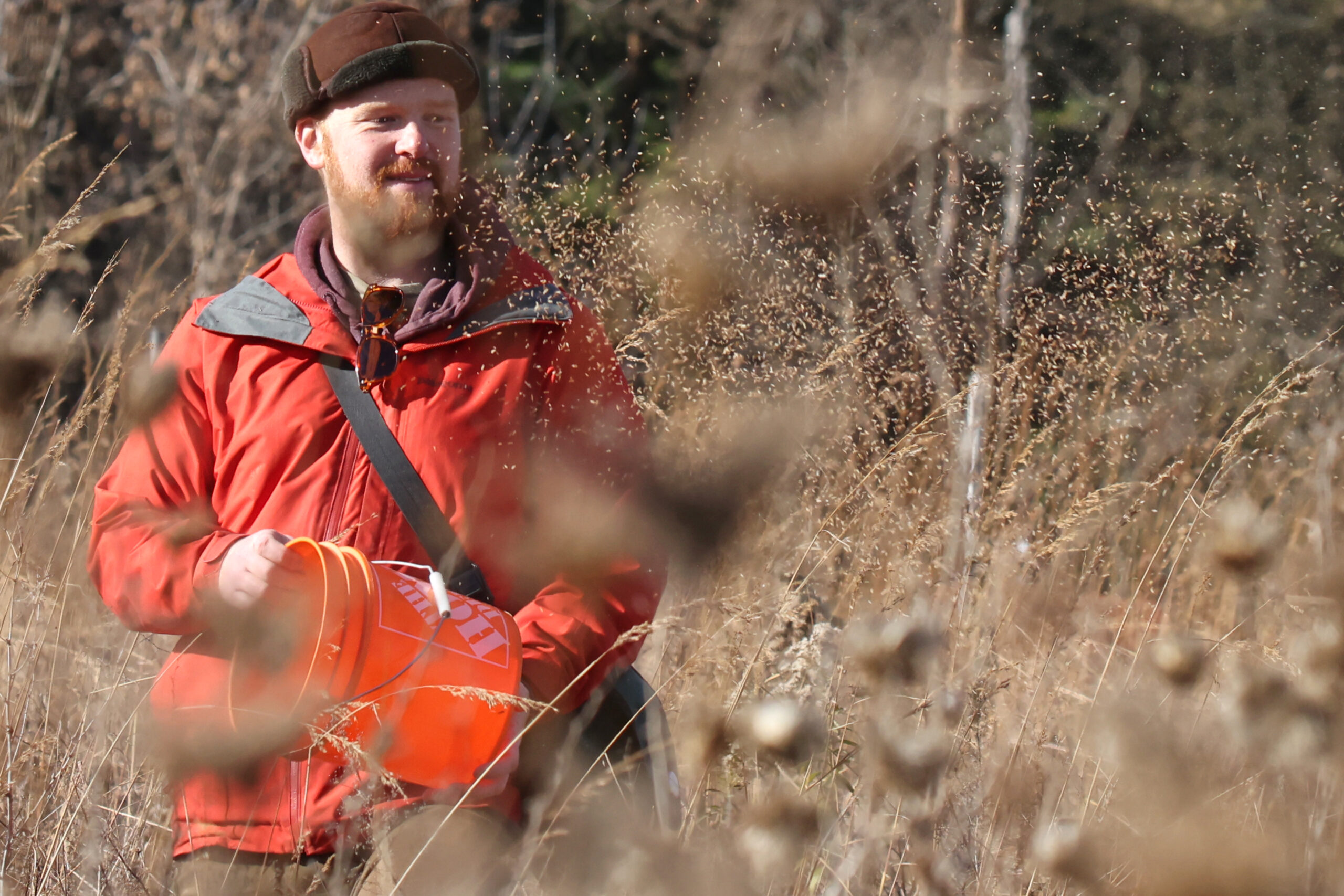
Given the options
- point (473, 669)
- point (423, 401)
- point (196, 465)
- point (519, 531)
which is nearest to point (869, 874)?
point (473, 669)

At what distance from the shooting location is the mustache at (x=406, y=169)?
6.46 ft

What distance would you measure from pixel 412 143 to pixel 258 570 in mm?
792

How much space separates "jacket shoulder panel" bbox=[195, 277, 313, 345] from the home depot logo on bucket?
45 centimetres

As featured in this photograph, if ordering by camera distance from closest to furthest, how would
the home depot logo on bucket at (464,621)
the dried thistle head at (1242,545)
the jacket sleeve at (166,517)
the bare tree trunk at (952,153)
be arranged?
the dried thistle head at (1242,545) < the home depot logo on bucket at (464,621) < the jacket sleeve at (166,517) < the bare tree trunk at (952,153)

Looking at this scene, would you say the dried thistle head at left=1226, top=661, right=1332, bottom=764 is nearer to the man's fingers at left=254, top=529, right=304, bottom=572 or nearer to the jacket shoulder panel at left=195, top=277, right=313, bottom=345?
the man's fingers at left=254, top=529, right=304, bottom=572

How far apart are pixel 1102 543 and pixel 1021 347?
1.64 ft

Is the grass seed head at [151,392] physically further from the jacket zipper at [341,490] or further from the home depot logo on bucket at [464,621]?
the home depot logo on bucket at [464,621]

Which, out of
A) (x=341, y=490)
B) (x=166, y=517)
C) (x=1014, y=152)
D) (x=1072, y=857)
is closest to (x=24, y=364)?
(x=166, y=517)

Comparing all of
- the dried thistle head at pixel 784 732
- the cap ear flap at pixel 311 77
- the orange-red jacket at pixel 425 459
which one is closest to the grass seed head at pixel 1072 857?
the dried thistle head at pixel 784 732

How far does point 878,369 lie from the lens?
271cm

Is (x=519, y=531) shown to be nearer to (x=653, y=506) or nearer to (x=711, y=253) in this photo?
(x=653, y=506)

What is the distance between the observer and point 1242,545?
1.26 metres

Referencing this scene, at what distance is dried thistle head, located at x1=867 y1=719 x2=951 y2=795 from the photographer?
1.18m

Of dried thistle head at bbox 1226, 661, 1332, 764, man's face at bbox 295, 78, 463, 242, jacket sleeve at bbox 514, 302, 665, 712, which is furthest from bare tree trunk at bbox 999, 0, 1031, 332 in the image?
dried thistle head at bbox 1226, 661, 1332, 764
